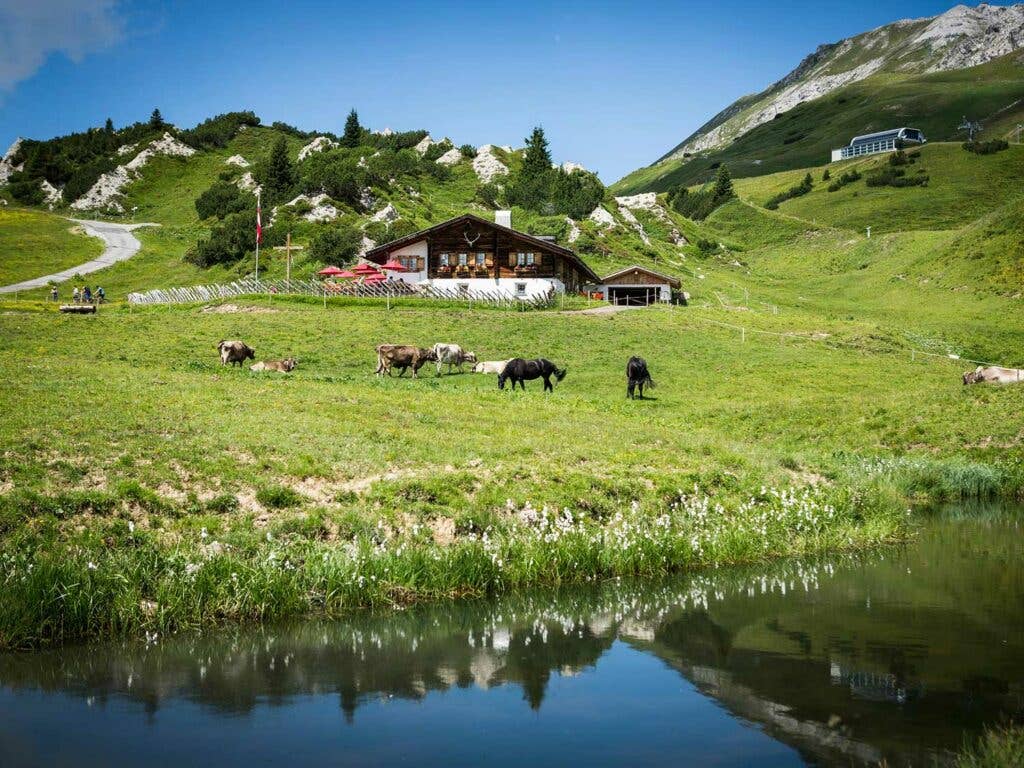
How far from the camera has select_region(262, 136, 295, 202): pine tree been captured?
11788 cm

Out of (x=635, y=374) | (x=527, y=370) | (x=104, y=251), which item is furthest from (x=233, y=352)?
(x=104, y=251)

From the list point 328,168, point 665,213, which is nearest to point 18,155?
point 328,168

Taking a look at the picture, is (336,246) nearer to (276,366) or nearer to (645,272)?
(645,272)

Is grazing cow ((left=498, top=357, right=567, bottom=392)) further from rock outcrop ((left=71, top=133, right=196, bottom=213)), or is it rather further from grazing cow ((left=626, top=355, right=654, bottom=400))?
rock outcrop ((left=71, top=133, right=196, bottom=213))

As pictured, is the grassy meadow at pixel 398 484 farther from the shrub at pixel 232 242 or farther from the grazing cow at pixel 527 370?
the shrub at pixel 232 242

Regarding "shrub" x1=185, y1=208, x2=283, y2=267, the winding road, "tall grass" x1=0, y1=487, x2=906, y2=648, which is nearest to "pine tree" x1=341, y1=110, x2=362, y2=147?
the winding road

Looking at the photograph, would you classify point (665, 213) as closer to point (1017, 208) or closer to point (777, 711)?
point (1017, 208)

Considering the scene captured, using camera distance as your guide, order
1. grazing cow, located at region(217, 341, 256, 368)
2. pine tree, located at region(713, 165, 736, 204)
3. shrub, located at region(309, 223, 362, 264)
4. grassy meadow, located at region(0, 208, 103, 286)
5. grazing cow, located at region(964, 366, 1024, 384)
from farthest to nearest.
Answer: pine tree, located at region(713, 165, 736, 204)
grassy meadow, located at region(0, 208, 103, 286)
shrub, located at region(309, 223, 362, 264)
grazing cow, located at region(217, 341, 256, 368)
grazing cow, located at region(964, 366, 1024, 384)

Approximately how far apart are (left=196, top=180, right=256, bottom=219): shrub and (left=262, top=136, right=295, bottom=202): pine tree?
10.9 feet

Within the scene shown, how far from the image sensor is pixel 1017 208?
88.4m

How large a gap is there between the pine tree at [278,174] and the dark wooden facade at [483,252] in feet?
122

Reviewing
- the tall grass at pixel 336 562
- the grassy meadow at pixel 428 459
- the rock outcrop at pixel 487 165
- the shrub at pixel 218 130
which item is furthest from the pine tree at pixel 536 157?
the tall grass at pixel 336 562

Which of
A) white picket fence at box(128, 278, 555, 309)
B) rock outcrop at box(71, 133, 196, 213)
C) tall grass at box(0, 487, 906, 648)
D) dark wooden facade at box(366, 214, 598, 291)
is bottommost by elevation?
tall grass at box(0, 487, 906, 648)

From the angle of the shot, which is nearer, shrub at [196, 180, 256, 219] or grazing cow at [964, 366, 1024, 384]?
grazing cow at [964, 366, 1024, 384]
